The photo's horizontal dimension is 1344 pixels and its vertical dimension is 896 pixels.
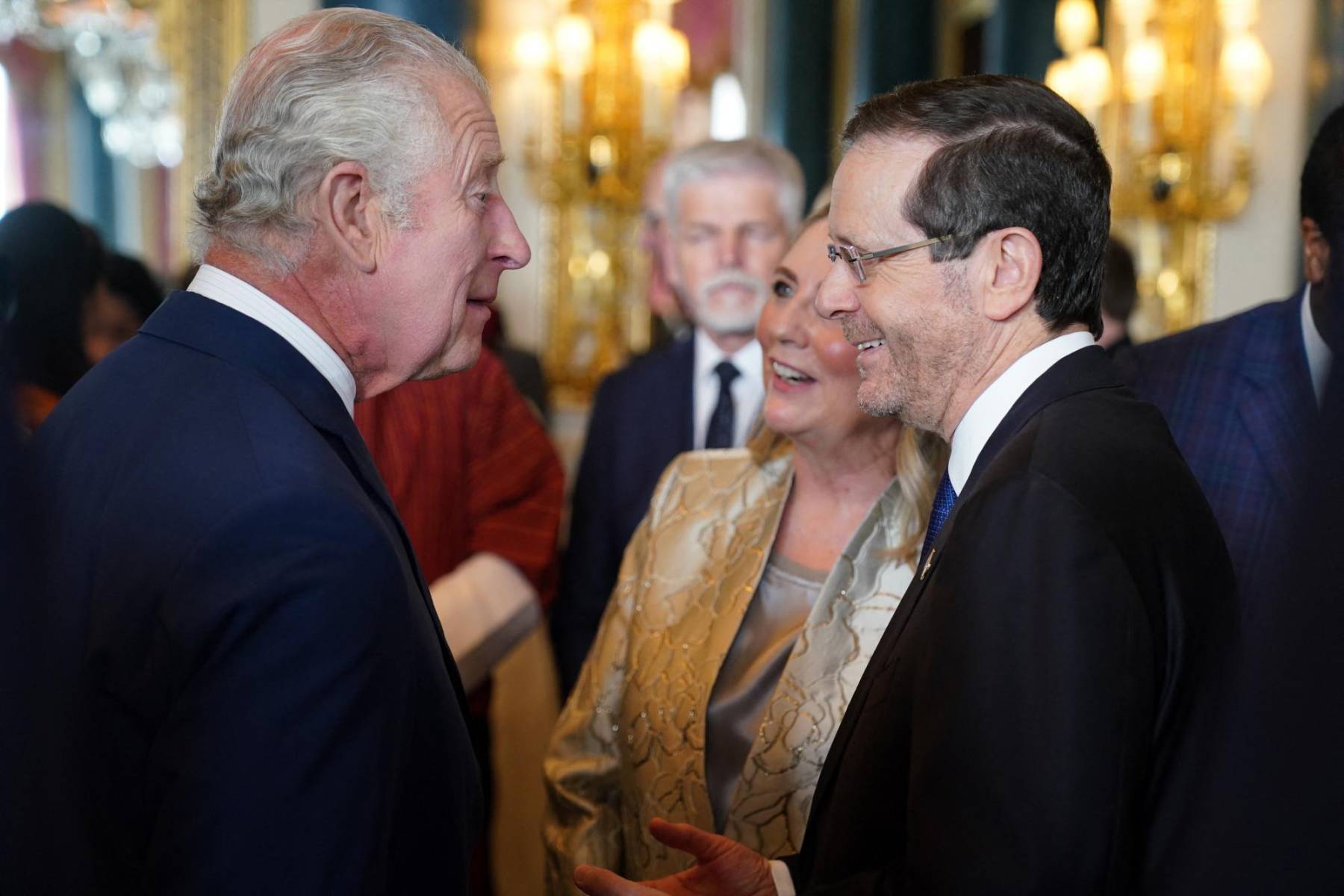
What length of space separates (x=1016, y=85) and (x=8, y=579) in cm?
120

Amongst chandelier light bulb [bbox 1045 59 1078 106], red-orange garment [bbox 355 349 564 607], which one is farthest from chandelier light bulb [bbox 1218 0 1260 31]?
red-orange garment [bbox 355 349 564 607]

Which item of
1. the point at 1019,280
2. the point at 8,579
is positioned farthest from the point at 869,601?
the point at 8,579

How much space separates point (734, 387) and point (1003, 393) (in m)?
1.80

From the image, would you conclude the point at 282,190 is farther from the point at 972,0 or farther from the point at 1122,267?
the point at 972,0

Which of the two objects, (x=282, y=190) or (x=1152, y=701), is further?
(x=282, y=190)

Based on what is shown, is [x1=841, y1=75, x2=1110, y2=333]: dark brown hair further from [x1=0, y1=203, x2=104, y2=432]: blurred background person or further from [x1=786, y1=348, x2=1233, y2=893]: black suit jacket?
[x1=0, y1=203, x2=104, y2=432]: blurred background person

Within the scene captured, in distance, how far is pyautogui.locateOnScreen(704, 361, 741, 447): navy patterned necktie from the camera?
10.6 ft

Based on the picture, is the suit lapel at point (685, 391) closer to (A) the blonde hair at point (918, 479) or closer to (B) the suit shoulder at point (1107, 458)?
(A) the blonde hair at point (918, 479)

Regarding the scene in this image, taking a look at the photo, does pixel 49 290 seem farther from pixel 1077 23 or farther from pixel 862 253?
pixel 1077 23

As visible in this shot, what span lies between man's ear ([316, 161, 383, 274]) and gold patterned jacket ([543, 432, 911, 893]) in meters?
0.91

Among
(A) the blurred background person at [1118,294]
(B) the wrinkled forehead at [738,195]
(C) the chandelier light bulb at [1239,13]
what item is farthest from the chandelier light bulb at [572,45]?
(A) the blurred background person at [1118,294]

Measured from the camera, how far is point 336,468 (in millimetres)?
1251

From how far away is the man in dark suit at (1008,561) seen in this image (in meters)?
1.16

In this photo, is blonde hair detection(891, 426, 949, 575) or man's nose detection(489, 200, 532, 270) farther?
blonde hair detection(891, 426, 949, 575)
